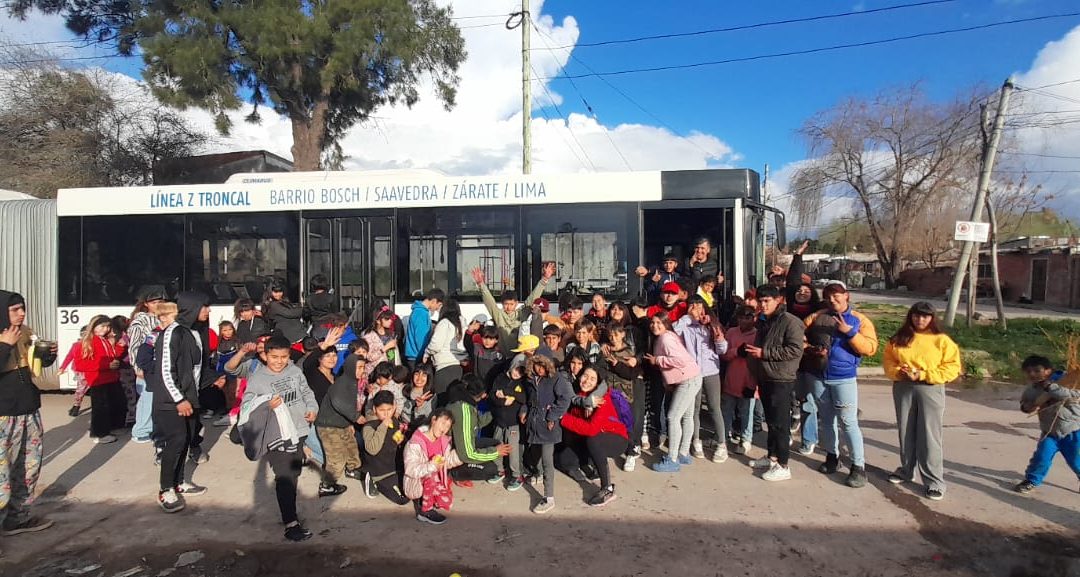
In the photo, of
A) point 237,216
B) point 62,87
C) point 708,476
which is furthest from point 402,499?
point 62,87

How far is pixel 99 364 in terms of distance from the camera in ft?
20.3

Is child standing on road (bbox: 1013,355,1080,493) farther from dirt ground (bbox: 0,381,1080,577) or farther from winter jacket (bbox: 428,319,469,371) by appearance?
winter jacket (bbox: 428,319,469,371)

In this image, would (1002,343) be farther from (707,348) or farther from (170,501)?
(170,501)

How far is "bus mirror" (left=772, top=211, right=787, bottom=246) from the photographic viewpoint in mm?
7480

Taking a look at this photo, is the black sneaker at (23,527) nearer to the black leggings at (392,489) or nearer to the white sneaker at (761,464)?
the black leggings at (392,489)

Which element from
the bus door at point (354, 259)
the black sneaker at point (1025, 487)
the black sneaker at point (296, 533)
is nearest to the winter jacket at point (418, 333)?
the bus door at point (354, 259)

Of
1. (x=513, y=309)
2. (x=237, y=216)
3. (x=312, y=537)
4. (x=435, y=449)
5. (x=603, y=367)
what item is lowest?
(x=312, y=537)

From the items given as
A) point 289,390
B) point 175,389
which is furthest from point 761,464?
point 175,389

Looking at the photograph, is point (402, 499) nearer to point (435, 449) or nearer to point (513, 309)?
point (435, 449)

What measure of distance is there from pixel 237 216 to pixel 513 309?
4.18 meters

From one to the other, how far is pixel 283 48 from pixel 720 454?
14768mm

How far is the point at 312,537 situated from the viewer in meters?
4.07

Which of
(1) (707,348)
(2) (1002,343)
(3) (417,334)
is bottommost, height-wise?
(2) (1002,343)

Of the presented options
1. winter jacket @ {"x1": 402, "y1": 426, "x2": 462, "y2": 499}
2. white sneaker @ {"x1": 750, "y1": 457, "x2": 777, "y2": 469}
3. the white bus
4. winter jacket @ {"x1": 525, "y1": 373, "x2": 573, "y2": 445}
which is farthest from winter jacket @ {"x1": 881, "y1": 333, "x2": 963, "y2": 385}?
winter jacket @ {"x1": 402, "y1": 426, "x2": 462, "y2": 499}
